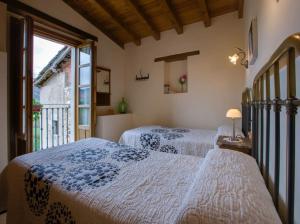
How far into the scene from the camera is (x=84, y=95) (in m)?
3.35

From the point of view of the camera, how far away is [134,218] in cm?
78

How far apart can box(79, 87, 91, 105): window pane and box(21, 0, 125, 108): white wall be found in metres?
0.88

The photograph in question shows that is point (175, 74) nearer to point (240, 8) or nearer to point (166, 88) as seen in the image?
point (166, 88)

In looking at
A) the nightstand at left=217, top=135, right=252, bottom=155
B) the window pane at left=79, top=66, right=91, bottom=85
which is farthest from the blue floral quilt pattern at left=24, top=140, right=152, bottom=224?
the window pane at left=79, top=66, right=91, bottom=85

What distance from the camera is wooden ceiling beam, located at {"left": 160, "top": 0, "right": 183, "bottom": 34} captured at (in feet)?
10.2

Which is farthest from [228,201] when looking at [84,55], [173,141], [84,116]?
[84,55]

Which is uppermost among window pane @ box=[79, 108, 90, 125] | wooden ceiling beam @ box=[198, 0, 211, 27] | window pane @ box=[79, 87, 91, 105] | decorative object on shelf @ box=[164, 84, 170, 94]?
wooden ceiling beam @ box=[198, 0, 211, 27]

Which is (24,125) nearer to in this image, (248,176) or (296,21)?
(248,176)

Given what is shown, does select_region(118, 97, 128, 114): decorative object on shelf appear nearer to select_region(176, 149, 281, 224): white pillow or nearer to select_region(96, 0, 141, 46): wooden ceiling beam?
select_region(96, 0, 141, 46): wooden ceiling beam

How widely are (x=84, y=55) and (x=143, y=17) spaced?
145 cm

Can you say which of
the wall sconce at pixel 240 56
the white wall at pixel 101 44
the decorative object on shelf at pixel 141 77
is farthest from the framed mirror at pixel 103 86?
the wall sconce at pixel 240 56

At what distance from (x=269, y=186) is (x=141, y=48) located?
4.16 meters

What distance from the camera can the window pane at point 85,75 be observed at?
3254 mm

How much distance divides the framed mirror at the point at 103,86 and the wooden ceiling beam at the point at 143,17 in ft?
4.57
